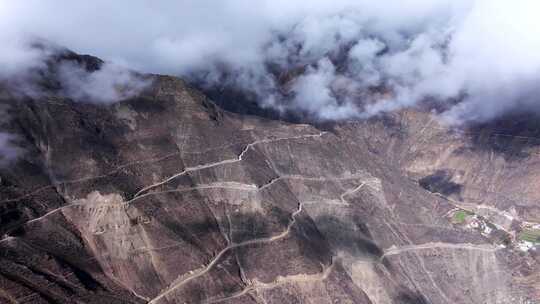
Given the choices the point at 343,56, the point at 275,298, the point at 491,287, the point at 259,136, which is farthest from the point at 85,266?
the point at 343,56

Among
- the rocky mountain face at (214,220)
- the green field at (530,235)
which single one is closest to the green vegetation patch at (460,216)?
the rocky mountain face at (214,220)

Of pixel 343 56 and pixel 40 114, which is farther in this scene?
pixel 343 56

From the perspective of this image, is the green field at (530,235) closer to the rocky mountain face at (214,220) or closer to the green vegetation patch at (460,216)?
the rocky mountain face at (214,220)

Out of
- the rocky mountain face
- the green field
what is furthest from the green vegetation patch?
the green field

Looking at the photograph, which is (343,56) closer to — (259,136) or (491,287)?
(259,136)

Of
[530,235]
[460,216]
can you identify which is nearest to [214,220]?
[460,216]
